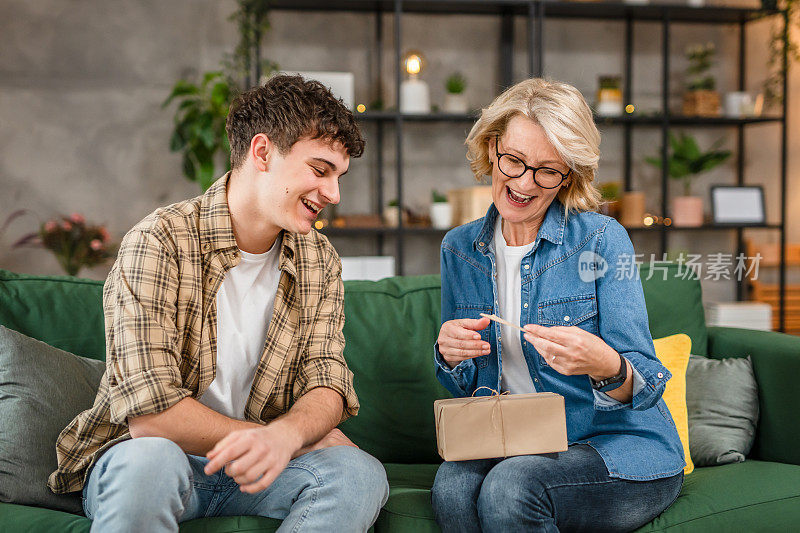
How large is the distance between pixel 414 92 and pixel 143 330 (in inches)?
106

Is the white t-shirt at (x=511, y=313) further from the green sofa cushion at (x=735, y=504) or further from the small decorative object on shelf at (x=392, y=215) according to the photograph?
the small decorative object on shelf at (x=392, y=215)

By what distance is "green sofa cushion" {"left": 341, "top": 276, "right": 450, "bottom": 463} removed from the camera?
78.0 inches

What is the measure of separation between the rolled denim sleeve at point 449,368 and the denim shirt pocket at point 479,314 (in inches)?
0.8

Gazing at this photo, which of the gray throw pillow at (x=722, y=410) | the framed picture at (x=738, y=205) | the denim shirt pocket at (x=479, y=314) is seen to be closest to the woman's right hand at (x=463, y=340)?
the denim shirt pocket at (x=479, y=314)

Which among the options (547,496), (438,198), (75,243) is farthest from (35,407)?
(438,198)

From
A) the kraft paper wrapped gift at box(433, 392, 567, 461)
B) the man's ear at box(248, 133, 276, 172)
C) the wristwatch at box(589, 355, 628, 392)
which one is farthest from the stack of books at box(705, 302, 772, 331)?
the man's ear at box(248, 133, 276, 172)

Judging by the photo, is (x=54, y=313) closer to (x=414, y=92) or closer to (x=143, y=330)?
(x=143, y=330)

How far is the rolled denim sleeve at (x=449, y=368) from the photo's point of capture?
1.67 metres

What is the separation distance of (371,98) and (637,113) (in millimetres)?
1493

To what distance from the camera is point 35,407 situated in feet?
5.20

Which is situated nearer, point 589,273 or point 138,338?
point 138,338

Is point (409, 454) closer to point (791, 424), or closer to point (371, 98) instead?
point (791, 424)

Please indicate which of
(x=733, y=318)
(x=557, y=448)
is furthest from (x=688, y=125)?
(x=557, y=448)

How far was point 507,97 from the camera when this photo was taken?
1675 mm
